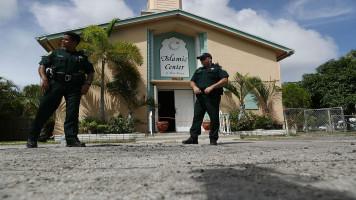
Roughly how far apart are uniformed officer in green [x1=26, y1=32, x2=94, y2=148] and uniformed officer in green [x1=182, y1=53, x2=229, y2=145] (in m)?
1.93

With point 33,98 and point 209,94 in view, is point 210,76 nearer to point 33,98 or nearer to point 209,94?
point 209,94

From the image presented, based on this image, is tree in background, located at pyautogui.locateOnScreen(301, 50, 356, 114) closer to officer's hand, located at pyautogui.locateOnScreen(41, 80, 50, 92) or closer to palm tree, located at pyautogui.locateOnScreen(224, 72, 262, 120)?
palm tree, located at pyautogui.locateOnScreen(224, 72, 262, 120)

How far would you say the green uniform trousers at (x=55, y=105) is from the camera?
3574mm

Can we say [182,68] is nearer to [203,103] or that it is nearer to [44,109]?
[203,103]

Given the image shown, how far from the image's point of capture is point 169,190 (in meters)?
1.03

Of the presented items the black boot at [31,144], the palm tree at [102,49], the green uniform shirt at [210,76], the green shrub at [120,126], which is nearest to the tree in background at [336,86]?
the palm tree at [102,49]

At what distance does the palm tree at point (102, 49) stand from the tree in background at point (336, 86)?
16137 mm

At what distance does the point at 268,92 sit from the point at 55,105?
10.00 meters

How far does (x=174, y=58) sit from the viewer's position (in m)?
11.7

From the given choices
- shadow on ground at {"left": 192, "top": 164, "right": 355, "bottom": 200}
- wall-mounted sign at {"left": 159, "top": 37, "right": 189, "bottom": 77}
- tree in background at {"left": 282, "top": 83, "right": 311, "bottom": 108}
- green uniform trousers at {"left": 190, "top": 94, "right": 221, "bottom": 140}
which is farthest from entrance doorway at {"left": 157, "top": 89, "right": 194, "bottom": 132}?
shadow on ground at {"left": 192, "top": 164, "right": 355, "bottom": 200}

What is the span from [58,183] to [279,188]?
109cm

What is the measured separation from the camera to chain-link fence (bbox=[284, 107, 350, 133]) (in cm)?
992

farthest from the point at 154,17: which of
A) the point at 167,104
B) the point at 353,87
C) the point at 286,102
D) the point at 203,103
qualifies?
the point at 353,87

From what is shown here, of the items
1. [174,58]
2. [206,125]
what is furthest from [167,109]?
[206,125]
